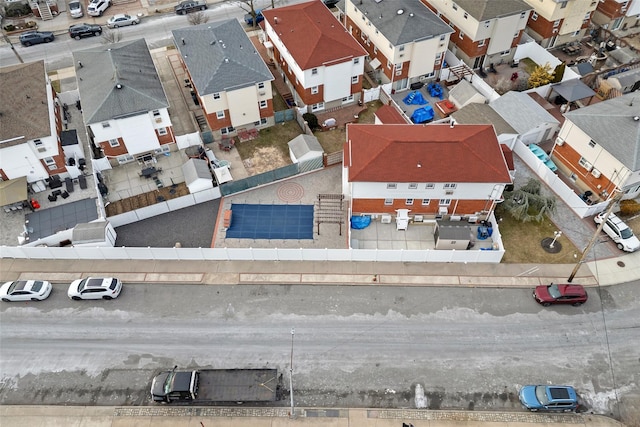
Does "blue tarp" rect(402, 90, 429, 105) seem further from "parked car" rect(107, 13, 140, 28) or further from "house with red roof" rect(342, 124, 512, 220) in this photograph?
"parked car" rect(107, 13, 140, 28)

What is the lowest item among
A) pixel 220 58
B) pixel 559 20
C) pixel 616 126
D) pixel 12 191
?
pixel 12 191

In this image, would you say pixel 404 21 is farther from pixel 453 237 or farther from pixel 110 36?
pixel 110 36

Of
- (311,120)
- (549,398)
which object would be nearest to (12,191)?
(311,120)

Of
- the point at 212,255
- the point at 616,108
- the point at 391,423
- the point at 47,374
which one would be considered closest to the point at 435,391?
the point at 391,423

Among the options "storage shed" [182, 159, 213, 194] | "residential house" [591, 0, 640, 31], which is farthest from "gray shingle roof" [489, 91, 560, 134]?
"storage shed" [182, 159, 213, 194]

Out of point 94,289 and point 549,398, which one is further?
point 94,289

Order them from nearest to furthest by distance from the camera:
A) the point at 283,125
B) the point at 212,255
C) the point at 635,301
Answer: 1. the point at 635,301
2. the point at 212,255
3. the point at 283,125

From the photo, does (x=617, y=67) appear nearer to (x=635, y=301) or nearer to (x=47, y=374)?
(x=635, y=301)

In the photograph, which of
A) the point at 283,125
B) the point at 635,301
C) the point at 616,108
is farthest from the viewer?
the point at 283,125
